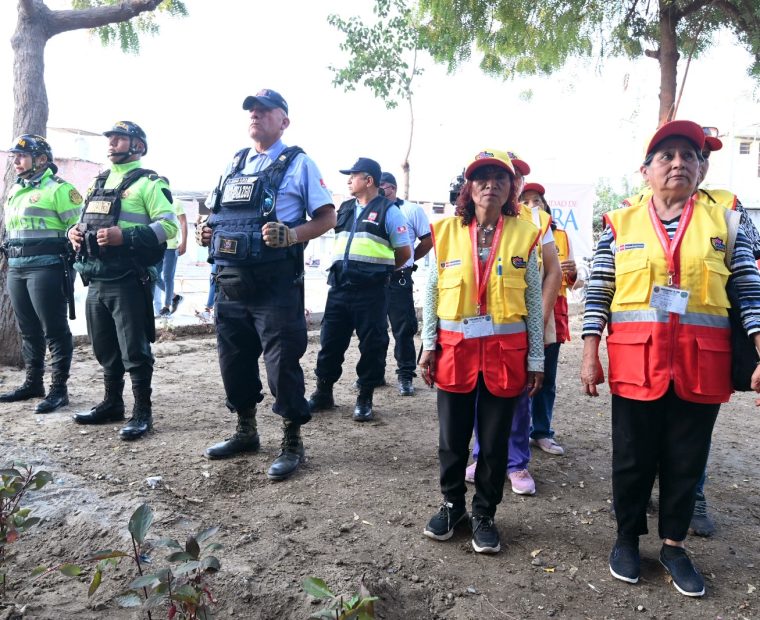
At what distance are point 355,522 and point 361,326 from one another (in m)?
2.11

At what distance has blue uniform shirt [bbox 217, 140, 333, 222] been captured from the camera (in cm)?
Result: 363

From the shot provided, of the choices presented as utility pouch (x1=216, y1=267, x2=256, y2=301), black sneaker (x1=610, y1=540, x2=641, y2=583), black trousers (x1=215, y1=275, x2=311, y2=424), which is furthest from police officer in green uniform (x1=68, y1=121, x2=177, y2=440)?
black sneaker (x1=610, y1=540, x2=641, y2=583)

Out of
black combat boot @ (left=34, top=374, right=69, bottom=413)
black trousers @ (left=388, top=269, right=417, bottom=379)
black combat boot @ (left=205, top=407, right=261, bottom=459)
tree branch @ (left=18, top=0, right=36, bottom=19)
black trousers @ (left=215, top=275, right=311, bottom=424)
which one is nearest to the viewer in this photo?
black trousers @ (left=215, top=275, right=311, bottom=424)

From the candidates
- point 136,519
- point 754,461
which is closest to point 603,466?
point 754,461

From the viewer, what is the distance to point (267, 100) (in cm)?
Result: 366

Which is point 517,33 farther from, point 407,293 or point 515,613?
point 515,613

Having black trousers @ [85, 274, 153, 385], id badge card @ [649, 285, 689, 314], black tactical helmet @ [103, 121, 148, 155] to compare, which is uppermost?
black tactical helmet @ [103, 121, 148, 155]

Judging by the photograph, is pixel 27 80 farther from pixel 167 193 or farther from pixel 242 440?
pixel 242 440

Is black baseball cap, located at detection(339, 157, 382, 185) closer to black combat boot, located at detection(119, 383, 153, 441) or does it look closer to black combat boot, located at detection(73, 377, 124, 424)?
black combat boot, located at detection(119, 383, 153, 441)

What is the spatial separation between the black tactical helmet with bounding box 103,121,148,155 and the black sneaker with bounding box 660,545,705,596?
14.0ft

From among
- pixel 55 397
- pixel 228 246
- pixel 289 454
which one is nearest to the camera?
pixel 228 246

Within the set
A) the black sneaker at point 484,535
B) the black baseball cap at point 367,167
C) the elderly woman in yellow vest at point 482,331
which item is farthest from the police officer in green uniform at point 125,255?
the black sneaker at point 484,535

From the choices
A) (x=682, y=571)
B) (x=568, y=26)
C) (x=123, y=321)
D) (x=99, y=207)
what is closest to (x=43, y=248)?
(x=99, y=207)

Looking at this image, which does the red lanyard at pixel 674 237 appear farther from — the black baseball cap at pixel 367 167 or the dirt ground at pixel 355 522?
the black baseball cap at pixel 367 167
